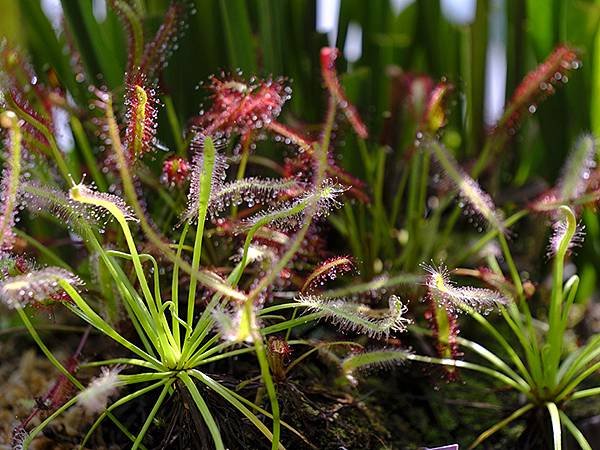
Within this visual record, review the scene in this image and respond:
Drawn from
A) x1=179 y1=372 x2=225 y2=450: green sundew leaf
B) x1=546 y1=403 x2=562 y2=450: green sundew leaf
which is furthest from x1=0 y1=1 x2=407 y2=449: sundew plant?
x1=546 y1=403 x2=562 y2=450: green sundew leaf

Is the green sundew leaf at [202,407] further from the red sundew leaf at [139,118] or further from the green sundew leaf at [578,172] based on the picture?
the green sundew leaf at [578,172]

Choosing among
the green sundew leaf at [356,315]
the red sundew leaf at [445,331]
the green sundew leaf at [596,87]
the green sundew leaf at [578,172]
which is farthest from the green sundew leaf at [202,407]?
the green sundew leaf at [596,87]

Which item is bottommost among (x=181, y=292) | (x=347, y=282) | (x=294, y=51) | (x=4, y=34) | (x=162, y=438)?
(x=162, y=438)

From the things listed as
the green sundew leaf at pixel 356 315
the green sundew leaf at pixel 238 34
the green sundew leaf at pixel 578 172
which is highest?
the green sundew leaf at pixel 238 34

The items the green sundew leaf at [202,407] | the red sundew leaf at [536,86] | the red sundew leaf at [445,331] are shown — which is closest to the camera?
the green sundew leaf at [202,407]

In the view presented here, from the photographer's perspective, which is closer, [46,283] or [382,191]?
[46,283]

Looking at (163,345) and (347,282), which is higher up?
(347,282)

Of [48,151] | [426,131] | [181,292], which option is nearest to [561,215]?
[426,131]

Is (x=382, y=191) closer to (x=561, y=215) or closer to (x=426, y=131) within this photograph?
(x=426, y=131)
